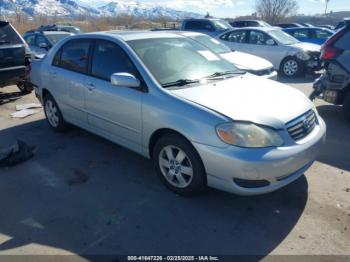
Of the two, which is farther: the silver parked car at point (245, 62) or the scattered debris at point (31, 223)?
the silver parked car at point (245, 62)

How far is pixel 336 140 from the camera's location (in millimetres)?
5137

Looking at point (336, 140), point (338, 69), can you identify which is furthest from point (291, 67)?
point (336, 140)

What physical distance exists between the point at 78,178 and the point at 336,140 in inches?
154

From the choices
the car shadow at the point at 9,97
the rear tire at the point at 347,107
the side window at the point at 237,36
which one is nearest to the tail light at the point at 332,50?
the rear tire at the point at 347,107

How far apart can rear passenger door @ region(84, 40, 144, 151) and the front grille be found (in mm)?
1629

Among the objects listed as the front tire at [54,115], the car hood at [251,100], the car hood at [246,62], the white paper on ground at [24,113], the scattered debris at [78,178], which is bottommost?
the white paper on ground at [24,113]

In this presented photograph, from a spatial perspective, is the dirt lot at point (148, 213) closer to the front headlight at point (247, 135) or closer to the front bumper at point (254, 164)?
the front bumper at point (254, 164)

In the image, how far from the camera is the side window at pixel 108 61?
3936mm

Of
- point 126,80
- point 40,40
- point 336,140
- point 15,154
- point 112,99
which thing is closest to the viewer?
point 126,80

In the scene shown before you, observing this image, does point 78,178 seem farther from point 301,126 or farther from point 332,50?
point 332,50

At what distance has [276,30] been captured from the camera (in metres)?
11.7

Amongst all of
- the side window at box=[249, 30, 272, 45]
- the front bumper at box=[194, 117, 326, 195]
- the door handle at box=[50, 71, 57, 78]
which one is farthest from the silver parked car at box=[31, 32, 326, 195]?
the side window at box=[249, 30, 272, 45]

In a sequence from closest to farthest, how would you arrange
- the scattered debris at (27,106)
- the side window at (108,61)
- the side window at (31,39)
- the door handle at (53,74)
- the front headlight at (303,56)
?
the side window at (108,61) < the door handle at (53,74) < the scattered debris at (27,106) < the front headlight at (303,56) < the side window at (31,39)

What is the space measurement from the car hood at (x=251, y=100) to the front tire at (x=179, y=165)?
483mm
